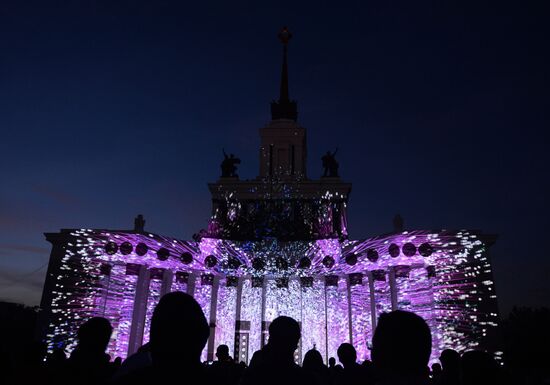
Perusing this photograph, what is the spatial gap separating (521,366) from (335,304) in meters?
15.6

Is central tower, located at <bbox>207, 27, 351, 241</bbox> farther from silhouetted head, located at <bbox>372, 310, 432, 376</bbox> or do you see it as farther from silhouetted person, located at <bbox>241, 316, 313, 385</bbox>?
silhouetted head, located at <bbox>372, 310, 432, 376</bbox>

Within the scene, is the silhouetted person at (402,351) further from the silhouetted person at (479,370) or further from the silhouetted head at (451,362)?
the silhouetted head at (451,362)

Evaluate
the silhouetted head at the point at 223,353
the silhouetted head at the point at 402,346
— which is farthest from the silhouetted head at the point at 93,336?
the silhouetted head at the point at 223,353

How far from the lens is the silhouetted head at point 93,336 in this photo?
276 cm

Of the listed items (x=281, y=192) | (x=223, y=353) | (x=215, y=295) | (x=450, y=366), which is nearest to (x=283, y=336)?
(x=450, y=366)

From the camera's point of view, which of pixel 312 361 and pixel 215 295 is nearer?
pixel 312 361

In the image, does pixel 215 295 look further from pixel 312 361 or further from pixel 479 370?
pixel 479 370

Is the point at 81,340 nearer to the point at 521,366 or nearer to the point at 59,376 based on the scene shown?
the point at 59,376

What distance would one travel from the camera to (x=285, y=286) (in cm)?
1797

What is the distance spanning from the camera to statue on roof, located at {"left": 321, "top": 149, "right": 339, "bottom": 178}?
2685 centimetres

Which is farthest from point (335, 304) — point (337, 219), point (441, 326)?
point (337, 219)

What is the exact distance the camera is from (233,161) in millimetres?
27578

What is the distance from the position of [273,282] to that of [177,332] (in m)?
17.4

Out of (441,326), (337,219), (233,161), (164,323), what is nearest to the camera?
(164,323)
